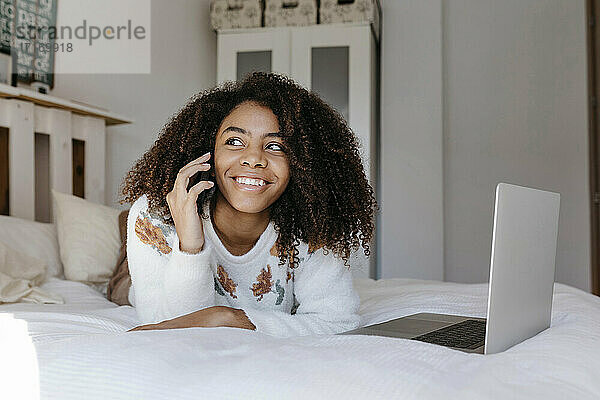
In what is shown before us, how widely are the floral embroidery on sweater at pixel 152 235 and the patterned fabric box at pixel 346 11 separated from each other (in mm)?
2384

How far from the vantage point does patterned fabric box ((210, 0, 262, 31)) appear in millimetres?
3500

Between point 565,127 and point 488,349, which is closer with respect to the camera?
point 488,349

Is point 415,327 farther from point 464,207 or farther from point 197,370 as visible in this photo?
point 464,207

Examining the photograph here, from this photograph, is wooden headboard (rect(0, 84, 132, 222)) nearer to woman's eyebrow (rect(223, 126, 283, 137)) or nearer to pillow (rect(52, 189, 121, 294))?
pillow (rect(52, 189, 121, 294))

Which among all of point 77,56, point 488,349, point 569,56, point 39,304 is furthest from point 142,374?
point 569,56

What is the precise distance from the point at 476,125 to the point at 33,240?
2.77 m

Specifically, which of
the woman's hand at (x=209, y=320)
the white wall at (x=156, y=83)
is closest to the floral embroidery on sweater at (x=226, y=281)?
the woman's hand at (x=209, y=320)

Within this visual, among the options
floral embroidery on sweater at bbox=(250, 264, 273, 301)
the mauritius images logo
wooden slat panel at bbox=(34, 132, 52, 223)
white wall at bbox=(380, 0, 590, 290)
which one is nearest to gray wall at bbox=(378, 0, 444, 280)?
white wall at bbox=(380, 0, 590, 290)

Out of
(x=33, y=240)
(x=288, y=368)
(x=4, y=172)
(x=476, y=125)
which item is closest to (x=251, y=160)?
(x=288, y=368)

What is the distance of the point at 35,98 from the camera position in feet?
6.86

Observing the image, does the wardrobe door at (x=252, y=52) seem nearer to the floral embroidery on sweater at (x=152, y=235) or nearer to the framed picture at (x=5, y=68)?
the framed picture at (x=5, y=68)

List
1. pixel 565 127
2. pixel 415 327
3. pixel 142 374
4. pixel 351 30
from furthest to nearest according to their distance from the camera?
pixel 565 127, pixel 351 30, pixel 415 327, pixel 142 374

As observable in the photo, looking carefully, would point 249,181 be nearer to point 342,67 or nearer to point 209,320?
point 209,320

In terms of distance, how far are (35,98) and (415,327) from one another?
58.5 inches
